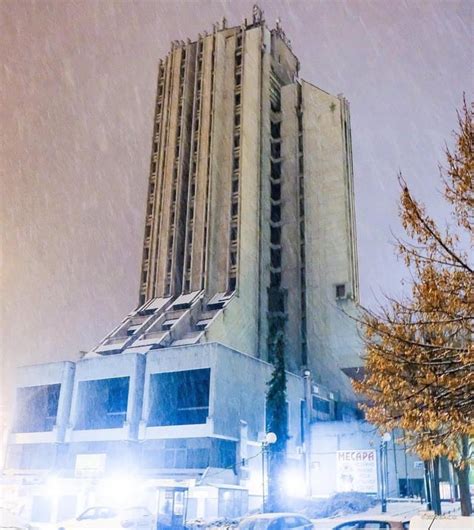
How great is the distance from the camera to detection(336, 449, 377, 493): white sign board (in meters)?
39.2

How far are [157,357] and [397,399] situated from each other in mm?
34986

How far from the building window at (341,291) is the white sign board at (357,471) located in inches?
861

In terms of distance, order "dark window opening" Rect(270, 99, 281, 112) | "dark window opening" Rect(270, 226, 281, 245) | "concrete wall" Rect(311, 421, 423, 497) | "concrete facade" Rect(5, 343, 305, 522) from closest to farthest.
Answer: "concrete facade" Rect(5, 343, 305, 522) < "concrete wall" Rect(311, 421, 423, 497) < "dark window opening" Rect(270, 226, 281, 245) < "dark window opening" Rect(270, 99, 281, 112)

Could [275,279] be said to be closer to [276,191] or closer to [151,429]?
[276,191]

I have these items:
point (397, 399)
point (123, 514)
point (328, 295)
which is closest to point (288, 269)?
point (328, 295)

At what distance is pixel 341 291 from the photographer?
6059 cm

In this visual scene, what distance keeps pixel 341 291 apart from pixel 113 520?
44220 mm

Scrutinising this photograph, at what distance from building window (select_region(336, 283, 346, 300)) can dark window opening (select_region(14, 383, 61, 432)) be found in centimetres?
2954

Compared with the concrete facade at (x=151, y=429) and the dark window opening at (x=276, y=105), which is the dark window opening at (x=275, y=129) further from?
the concrete facade at (x=151, y=429)

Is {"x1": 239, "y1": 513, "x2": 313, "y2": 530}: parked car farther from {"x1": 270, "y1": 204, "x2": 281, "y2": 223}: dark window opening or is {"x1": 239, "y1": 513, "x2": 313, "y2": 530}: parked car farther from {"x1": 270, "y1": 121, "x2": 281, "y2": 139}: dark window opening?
{"x1": 270, "y1": 121, "x2": 281, "y2": 139}: dark window opening

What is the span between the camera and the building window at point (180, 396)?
4347cm

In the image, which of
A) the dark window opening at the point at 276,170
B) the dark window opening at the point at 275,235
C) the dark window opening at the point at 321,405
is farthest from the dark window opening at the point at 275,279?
the dark window opening at the point at 321,405

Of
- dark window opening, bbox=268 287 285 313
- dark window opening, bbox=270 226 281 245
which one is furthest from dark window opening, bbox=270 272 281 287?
dark window opening, bbox=270 226 281 245

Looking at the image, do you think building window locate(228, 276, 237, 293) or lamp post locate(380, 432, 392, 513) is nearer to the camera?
lamp post locate(380, 432, 392, 513)
